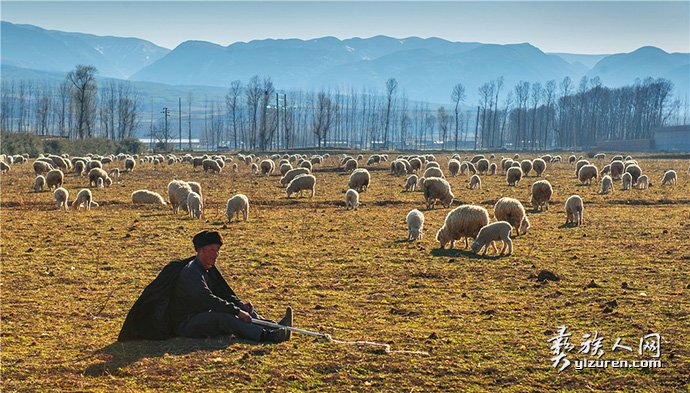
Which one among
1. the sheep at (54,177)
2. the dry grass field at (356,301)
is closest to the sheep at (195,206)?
the dry grass field at (356,301)

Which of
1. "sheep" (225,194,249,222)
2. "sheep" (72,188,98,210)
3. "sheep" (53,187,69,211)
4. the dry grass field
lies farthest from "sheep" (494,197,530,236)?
"sheep" (53,187,69,211)

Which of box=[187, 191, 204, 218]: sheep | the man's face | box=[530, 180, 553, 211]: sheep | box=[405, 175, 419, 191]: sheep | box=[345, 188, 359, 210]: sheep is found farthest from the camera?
box=[405, 175, 419, 191]: sheep

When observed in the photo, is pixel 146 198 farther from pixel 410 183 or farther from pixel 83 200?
pixel 410 183

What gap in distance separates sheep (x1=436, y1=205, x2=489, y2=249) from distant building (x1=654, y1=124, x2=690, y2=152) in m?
114

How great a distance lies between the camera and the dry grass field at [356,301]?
305 inches

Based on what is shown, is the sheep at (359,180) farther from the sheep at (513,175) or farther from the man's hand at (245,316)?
the man's hand at (245,316)

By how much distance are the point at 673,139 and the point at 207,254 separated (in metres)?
128

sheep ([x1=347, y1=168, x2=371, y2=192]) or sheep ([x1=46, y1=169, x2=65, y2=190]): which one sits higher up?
sheep ([x1=347, y1=168, x2=371, y2=192])

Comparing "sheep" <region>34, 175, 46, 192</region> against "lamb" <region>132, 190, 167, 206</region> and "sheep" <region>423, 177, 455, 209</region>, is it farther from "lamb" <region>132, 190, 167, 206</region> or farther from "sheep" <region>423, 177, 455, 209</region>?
"sheep" <region>423, 177, 455, 209</region>

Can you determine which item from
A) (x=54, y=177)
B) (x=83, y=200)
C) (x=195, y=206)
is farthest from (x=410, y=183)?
(x=54, y=177)

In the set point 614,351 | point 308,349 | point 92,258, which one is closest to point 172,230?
point 92,258

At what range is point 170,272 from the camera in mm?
9039

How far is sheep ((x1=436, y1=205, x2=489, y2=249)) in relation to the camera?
53.9 ft

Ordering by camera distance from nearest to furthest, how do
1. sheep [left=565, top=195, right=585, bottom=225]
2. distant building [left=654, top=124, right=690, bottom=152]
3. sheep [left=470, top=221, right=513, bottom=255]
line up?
sheep [left=470, top=221, right=513, bottom=255] < sheep [left=565, top=195, right=585, bottom=225] < distant building [left=654, top=124, right=690, bottom=152]
